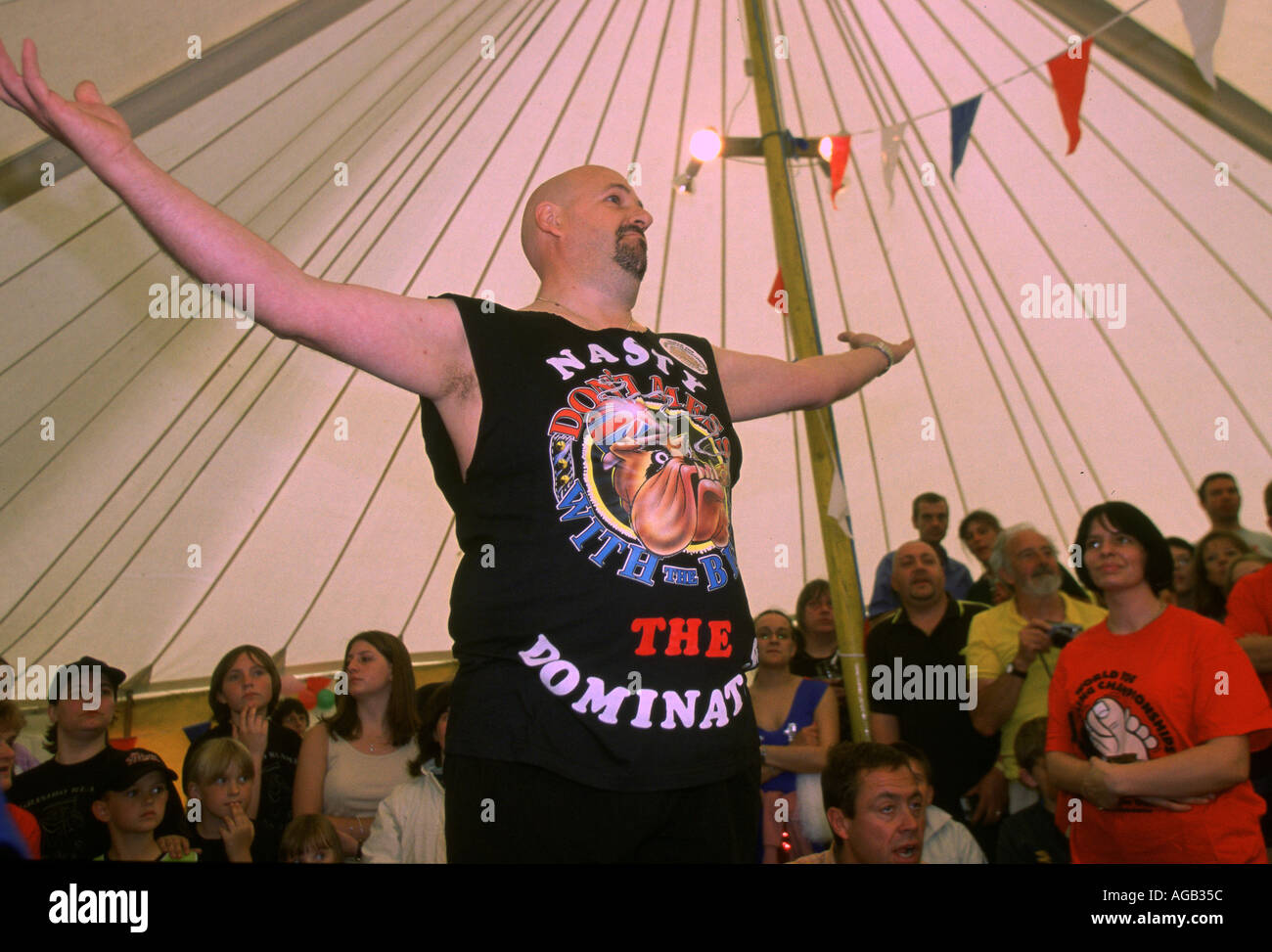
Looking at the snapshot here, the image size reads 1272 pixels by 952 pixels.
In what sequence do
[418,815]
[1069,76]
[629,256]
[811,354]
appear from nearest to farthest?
[629,256]
[418,815]
[1069,76]
[811,354]

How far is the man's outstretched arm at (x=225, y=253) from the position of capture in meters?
1.12

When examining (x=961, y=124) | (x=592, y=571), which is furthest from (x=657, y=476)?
(x=961, y=124)

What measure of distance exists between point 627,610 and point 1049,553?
2065 mm

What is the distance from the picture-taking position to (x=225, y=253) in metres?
1.12

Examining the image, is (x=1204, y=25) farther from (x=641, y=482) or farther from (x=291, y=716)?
(x=291, y=716)

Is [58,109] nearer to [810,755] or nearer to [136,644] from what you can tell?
[810,755]

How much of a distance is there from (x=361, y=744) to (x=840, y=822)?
145 centimetres

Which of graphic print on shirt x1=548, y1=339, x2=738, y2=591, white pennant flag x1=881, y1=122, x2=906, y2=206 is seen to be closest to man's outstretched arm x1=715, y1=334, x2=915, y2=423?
graphic print on shirt x1=548, y1=339, x2=738, y2=591

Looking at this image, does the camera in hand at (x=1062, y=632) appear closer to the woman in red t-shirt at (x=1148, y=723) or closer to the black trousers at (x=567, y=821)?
the woman in red t-shirt at (x=1148, y=723)

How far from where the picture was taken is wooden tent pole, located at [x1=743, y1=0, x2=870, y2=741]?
125 inches
